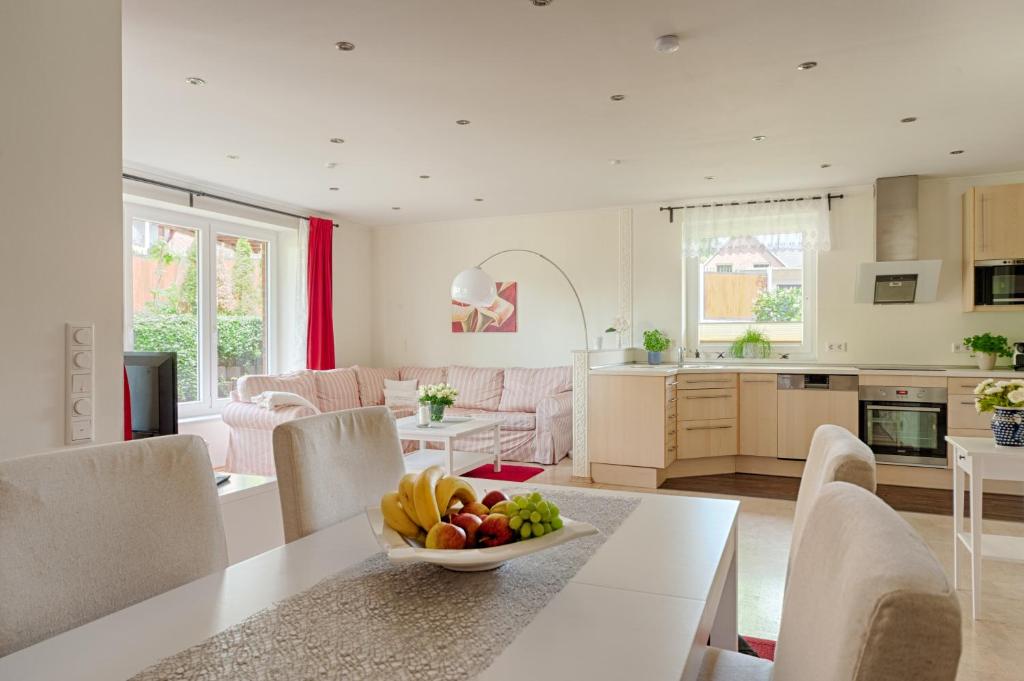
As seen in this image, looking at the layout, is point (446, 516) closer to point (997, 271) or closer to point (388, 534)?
point (388, 534)

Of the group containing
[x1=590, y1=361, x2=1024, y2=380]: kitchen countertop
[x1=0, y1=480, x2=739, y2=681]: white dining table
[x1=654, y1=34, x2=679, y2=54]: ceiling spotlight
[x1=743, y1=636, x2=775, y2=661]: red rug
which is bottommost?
[x1=743, y1=636, x2=775, y2=661]: red rug

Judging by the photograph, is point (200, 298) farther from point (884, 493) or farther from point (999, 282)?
point (999, 282)

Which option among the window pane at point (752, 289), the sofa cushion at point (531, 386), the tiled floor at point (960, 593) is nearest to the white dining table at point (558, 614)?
the tiled floor at point (960, 593)

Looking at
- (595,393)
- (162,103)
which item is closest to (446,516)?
(162,103)

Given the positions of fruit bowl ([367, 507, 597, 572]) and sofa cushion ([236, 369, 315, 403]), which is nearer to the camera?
fruit bowl ([367, 507, 597, 572])

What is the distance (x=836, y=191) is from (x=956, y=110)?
199cm

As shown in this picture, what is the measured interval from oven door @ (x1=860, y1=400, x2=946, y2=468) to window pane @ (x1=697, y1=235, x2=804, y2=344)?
106cm

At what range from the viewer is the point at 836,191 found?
5645 mm

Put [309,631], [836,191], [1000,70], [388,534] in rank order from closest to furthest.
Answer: [309,631] < [388,534] < [1000,70] < [836,191]

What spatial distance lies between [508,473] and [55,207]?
13.3 feet

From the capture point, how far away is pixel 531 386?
21.1ft

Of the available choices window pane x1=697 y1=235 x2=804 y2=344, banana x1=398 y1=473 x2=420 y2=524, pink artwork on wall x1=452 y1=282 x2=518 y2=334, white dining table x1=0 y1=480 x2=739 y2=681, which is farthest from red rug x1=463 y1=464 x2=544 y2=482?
banana x1=398 y1=473 x2=420 y2=524

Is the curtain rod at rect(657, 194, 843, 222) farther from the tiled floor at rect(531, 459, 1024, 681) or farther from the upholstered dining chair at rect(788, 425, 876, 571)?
the upholstered dining chair at rect(788, 425, 876, 571)

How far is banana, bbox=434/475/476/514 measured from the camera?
1.24 metres
